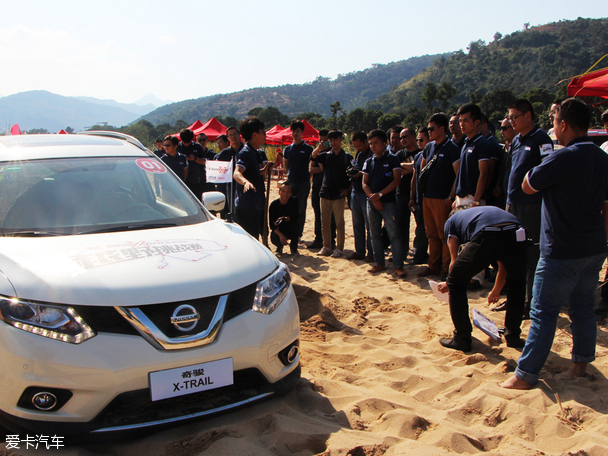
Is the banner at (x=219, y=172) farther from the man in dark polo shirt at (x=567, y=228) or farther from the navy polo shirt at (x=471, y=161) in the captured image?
the man in dark polo shirt at (x=567, y=228)

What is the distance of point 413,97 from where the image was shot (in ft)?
418

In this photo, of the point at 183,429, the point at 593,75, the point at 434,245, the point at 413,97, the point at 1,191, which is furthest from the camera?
the point at 413,97

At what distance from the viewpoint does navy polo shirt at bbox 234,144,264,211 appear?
6.17m

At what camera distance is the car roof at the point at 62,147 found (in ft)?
11.3

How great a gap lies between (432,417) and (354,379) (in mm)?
715

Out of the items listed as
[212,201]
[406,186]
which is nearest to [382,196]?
[406,186]

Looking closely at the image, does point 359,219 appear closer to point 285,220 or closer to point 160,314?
point 285,220

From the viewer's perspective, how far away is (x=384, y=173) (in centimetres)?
677

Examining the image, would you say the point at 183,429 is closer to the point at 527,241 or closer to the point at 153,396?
the point at 153,396

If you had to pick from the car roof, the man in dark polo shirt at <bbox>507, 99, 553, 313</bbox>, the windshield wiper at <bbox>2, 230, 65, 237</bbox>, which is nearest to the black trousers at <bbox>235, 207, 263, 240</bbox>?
the car roof

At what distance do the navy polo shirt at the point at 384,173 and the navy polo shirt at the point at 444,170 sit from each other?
2.19ft

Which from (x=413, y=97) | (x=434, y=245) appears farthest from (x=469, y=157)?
(x=413, y=97)

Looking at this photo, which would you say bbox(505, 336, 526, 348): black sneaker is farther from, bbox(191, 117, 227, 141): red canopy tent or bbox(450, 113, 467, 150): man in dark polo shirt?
bbox(191, 117, 227, 141): red canopy tent

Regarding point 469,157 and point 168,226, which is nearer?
point 168,226
